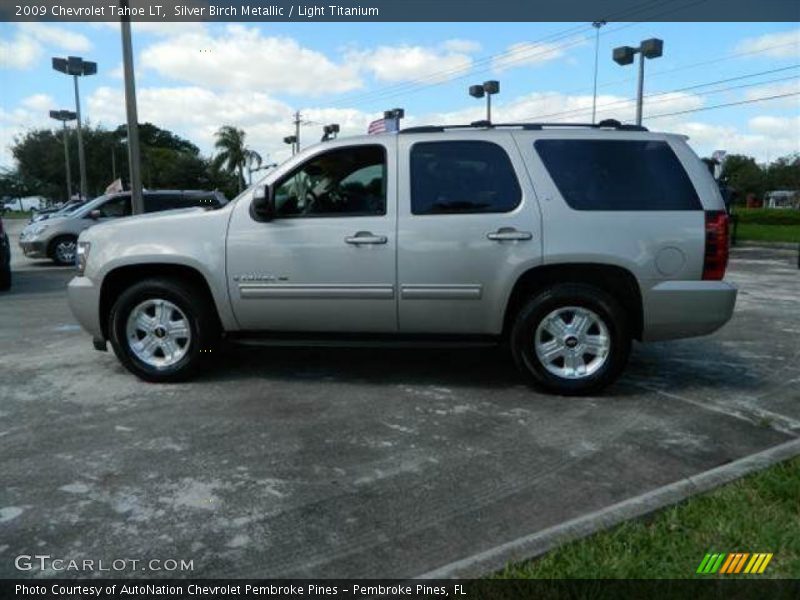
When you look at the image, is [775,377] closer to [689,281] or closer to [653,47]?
[689,281]

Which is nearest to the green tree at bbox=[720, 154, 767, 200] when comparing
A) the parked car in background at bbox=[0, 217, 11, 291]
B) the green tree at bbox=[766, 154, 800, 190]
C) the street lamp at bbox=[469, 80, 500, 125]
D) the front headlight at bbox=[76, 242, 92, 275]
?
the green tree at bbox=[766, 154, 800, 190]

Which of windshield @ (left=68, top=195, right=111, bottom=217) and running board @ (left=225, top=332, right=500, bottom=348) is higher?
windshield @ (left=68, top=195, right=111, bottom=217)

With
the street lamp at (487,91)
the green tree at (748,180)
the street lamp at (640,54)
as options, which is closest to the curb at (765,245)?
the street lamp at (640,54)

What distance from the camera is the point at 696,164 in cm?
512

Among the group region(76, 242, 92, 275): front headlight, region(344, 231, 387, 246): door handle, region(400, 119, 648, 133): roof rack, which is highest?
region(400, 119, 648, 133): roof rack

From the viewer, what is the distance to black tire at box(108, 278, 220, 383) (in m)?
5.49

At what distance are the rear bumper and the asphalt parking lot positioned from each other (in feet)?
1.89

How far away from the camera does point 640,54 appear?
22688 mm

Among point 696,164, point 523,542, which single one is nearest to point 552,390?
point 696,164

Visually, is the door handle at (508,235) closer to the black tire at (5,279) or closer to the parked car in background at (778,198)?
the black tire at (5,279)

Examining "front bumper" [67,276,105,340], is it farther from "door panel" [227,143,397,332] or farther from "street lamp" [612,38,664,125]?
"street lamp" [612,38,664,125]

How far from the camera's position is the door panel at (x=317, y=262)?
17.1 ft

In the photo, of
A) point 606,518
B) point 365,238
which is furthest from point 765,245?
point 606,518

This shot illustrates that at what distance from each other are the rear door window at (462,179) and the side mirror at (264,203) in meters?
1.04
